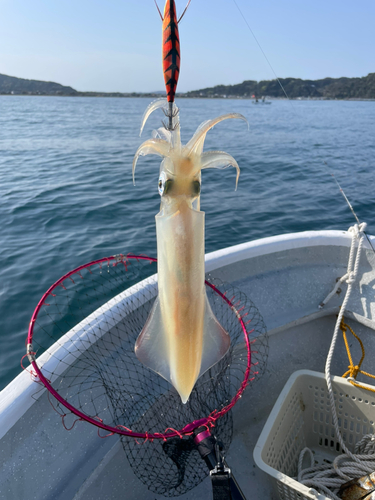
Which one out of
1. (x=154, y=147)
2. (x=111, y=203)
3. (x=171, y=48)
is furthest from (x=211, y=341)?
(x=111, y=203)

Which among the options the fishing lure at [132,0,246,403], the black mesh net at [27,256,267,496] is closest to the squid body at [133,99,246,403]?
the fishing lure at [132,0,246,403]

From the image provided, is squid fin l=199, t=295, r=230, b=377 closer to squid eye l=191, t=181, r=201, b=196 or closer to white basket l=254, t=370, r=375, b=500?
squid eye l=191, t=181, r=201, b=196

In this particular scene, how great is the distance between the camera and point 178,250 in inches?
76.4

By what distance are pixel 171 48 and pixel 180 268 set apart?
1023 mm

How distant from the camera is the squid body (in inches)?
71.9

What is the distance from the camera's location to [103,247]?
27.4 ft

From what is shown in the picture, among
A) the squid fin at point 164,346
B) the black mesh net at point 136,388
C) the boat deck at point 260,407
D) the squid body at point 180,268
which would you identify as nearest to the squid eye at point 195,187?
the squid body at point 180,268

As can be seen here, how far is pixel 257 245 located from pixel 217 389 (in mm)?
1570

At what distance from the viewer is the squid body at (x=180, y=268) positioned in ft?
5.99

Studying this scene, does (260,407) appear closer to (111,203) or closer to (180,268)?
(180,268)

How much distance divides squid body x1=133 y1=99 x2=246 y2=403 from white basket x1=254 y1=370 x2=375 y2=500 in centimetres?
135

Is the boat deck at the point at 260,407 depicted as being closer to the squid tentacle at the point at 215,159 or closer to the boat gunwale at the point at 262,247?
the boat gunwale at the point at 262,247

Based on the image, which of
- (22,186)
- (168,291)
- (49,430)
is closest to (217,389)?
(49,430)

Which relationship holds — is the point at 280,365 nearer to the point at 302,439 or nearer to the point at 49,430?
the point at 302,439
